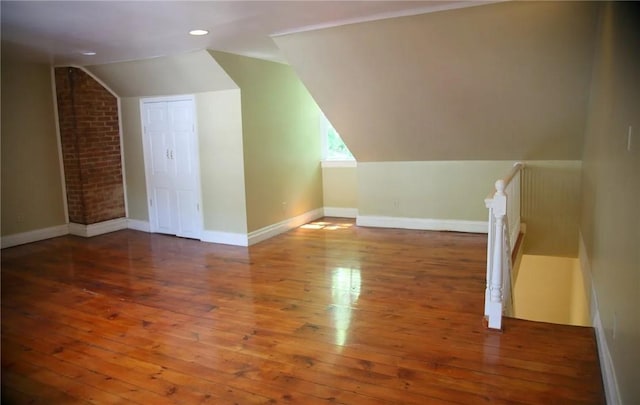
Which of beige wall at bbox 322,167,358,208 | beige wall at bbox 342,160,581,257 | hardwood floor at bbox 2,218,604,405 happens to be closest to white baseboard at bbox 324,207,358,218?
beige wall at bbox 322,167,358,208

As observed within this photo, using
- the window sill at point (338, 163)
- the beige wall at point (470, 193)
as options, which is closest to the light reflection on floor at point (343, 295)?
the beige wall at point (470, 193)

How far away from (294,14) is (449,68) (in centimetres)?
153

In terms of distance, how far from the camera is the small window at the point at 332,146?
22.8 ft

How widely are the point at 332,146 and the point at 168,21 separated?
375 centimetres

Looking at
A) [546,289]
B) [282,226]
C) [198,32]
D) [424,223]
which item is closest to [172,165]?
[282,226]

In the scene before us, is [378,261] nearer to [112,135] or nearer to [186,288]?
[186,288]

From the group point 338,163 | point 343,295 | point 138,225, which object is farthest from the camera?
point 338,163

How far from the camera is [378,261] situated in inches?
185

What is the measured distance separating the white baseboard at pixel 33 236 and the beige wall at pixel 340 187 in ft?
12.2

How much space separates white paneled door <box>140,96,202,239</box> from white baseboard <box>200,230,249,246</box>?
6.0 inches

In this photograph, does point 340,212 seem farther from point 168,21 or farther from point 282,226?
point 168,21

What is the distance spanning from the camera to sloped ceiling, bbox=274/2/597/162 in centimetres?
359

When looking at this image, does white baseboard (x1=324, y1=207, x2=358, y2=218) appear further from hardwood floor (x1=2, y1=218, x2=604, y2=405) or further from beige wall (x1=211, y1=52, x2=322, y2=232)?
hardwood floor (x1=2, y1=218, x2=604, y2=405)

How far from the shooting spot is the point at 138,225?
6.50 metres
